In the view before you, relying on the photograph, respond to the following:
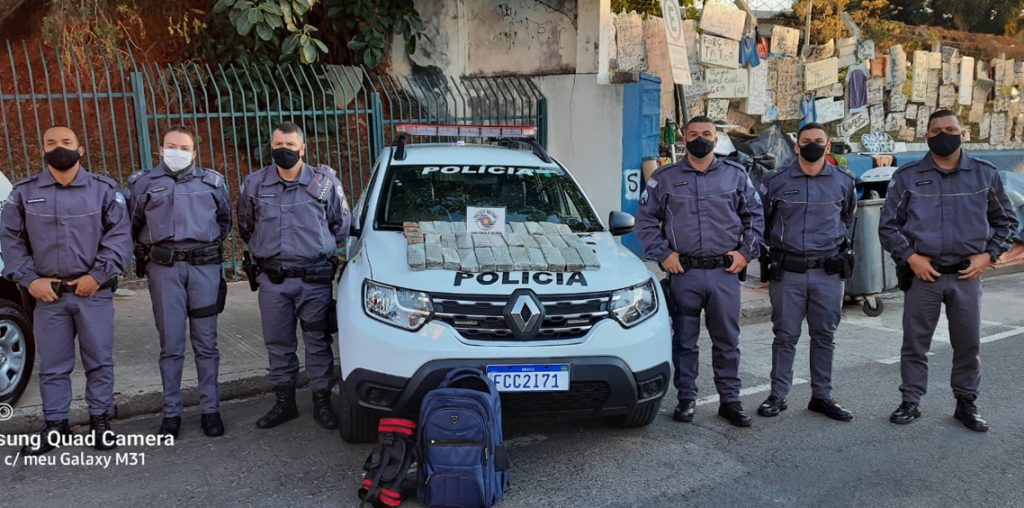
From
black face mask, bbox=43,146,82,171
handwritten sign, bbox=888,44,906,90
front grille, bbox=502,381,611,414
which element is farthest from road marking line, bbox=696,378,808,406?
handwritten sign, bbox=888,44,906,90

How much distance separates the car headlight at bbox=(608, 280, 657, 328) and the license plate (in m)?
0.44

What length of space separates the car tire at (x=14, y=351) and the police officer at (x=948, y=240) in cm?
522

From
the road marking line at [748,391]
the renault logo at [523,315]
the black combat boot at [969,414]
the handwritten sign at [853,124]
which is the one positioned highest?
the handwritten sign at [853,124]

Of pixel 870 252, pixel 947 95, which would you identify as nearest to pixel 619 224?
pixel 870 252

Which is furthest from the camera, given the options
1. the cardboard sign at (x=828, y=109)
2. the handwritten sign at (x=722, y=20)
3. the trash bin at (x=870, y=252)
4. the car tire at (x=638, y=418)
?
the cardboard sign at (x=828, y=109)

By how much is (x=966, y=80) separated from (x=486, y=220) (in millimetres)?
15432

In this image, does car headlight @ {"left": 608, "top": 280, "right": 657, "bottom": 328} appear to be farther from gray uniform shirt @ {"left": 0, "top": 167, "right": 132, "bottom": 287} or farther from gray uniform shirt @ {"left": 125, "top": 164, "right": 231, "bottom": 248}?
gray uniform shirt @ {"left": 0, "top": 167, "right": 132, "bottom": 287}

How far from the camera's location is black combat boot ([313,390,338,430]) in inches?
182

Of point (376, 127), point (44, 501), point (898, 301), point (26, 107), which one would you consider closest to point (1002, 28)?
point (898, 301)

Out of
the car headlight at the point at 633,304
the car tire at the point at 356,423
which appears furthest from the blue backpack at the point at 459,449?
the car headlight at the point at 633,304

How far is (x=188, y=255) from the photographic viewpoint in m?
4.46

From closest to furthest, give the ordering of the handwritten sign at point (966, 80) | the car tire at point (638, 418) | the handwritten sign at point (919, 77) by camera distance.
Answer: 1. the car tire at point (638, 418)
2. the handwritten sign at point (919, 77)
3. the handwritten sign at point (966, 80)

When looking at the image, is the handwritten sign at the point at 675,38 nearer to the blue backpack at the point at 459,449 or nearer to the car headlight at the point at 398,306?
the car headlight at the point at 398,306

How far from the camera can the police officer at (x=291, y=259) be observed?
455cm
